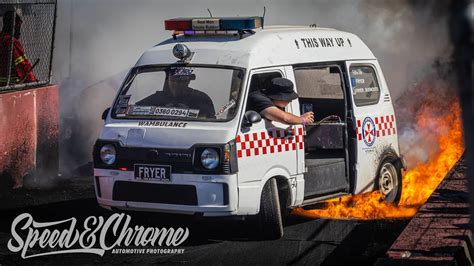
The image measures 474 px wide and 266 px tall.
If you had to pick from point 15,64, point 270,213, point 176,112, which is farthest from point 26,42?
point 270,213

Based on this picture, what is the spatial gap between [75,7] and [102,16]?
1.95 ft

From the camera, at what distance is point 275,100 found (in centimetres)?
836

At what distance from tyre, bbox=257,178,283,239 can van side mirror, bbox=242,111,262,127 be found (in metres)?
0.65

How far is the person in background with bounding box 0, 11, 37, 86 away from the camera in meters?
11.9

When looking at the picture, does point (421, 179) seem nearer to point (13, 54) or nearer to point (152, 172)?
point (152, 172)

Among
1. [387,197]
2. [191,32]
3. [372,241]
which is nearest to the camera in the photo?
[372,241]

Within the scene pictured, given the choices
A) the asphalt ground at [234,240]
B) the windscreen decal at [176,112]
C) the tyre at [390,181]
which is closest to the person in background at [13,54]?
the asphalt ground at [234,240]

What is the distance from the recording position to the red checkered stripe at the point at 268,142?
795 centimetres

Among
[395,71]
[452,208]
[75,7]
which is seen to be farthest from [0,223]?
[395,71]

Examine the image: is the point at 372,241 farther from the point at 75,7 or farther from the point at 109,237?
the point at 75,7

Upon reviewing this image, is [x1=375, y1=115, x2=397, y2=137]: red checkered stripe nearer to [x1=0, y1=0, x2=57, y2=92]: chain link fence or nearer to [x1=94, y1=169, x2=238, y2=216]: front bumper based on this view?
[x1=94, y1=169, x2=238, y2=216]: front bumper

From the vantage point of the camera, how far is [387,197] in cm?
990

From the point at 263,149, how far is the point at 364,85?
2.09m

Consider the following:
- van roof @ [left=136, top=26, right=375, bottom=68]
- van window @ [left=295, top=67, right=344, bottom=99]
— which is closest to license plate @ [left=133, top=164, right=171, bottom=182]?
van roof @ [left=136, top=26, right=375, bottom=68]
